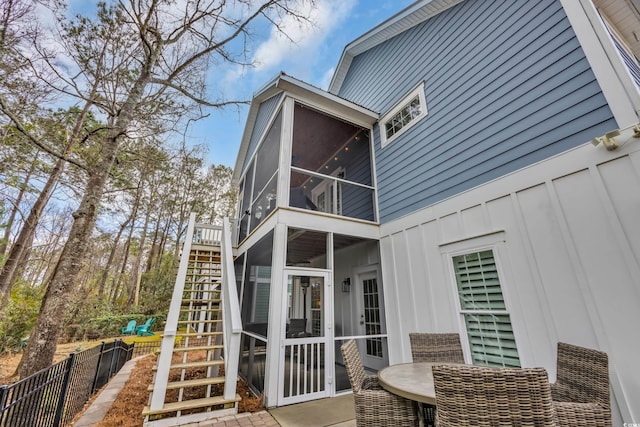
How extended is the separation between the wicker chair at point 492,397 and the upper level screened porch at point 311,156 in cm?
A: 357

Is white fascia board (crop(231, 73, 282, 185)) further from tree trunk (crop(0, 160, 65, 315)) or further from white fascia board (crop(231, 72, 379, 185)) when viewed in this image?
tree trunk (crop(0, 160, 65, 315))

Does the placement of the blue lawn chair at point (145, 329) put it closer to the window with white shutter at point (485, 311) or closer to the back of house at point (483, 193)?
the back of house at point (483, 193)

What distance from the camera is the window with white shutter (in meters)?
3.22

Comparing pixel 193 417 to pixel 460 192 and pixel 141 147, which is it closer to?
pixel 460 192

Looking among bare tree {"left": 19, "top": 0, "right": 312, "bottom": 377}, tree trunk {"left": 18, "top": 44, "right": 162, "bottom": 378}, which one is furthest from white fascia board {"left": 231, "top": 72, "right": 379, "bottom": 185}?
tree trunk {"left": 18, "top": 44, "right": 162, "bottom": 378}

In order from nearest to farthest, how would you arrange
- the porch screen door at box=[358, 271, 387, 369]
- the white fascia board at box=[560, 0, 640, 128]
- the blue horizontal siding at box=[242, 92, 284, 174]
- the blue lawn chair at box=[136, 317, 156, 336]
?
1. the white fascia board at box=[560, 0, 640, 128]
2. the porch screen door at box=[358, 271, 387, 369]
3. the blue horizontal siding at box=[242, 92, 284, 174]
4. the blue lawn chair at box=[136, 317, 156, 336]

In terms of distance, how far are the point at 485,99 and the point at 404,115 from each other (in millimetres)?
1809

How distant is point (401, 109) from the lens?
5.57m

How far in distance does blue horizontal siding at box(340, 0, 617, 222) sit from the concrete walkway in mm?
3373

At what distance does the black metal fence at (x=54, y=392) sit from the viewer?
2.22 meters

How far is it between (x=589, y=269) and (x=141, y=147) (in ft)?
35.6

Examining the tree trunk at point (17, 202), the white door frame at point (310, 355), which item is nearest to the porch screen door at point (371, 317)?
the white door frame at point (310, 355)

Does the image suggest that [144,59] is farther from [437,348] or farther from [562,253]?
[562,253]

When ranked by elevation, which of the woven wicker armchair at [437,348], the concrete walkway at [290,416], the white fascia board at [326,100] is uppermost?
the white fascia board at [326,100]
